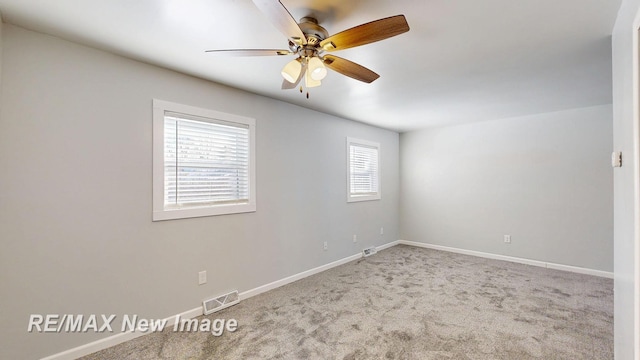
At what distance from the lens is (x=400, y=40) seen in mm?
2033

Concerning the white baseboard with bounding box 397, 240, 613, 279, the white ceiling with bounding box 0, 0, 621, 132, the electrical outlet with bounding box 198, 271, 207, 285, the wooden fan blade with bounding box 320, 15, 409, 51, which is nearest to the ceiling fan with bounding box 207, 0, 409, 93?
the wooden fan blade with bounding box 320, 15, 409, 51

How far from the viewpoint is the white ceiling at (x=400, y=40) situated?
1.65 meters

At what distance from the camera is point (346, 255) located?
14.7 feet

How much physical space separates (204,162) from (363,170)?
2978mm

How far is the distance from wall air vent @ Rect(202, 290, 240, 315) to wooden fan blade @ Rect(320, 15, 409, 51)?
2622mm

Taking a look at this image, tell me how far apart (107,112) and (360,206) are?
3743 mm

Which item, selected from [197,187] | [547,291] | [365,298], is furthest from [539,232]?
[197,187]

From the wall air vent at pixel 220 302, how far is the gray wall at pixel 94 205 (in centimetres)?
8

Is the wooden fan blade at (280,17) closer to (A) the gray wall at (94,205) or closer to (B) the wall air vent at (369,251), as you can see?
(A) the gray wall at (94,205)

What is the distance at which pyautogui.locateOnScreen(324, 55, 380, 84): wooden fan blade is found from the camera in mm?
1820

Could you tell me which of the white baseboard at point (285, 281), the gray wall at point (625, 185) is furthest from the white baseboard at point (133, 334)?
the gray wall at point (625, 185)

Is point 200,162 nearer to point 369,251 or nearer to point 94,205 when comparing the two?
point 94,205

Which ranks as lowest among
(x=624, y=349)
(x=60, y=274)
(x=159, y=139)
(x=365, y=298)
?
(x=365, y=298)

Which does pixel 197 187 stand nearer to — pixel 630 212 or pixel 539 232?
pixel 630 212
